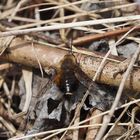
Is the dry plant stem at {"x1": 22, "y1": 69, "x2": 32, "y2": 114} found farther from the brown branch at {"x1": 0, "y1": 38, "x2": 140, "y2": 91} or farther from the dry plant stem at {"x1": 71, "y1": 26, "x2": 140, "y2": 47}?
the dry plant stem at {"x1": 71, "y1": 26, "x2": 140, "y2": 47}

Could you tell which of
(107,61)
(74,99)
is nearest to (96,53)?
(107,61)

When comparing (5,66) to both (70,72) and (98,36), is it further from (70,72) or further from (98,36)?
(98,36)

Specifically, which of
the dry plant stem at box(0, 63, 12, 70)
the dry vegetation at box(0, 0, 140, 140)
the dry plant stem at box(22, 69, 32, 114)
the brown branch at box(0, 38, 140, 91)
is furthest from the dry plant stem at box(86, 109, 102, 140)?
the dry plant stem at box(0, 63, 12, 70)

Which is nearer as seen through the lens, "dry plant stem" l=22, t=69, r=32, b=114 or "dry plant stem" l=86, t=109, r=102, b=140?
"dry plant stem" l=86, t=109, r=102, b=140

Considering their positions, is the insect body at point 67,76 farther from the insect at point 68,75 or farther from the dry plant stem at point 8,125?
the dry plant stem at point 8,125

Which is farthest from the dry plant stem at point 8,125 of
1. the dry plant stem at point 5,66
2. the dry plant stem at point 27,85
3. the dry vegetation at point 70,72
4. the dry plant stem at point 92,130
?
the dry plant stem at point 92,130

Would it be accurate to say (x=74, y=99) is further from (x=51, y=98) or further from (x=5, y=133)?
(x=5, y=133)

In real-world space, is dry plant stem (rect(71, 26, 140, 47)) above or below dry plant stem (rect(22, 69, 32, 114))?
above

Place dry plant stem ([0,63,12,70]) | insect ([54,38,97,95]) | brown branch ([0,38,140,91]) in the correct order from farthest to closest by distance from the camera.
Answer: dry plant stem ([0,63,12,70]) < insect ([54,38,97,95]) < brown branch ([0,38,140,91])
